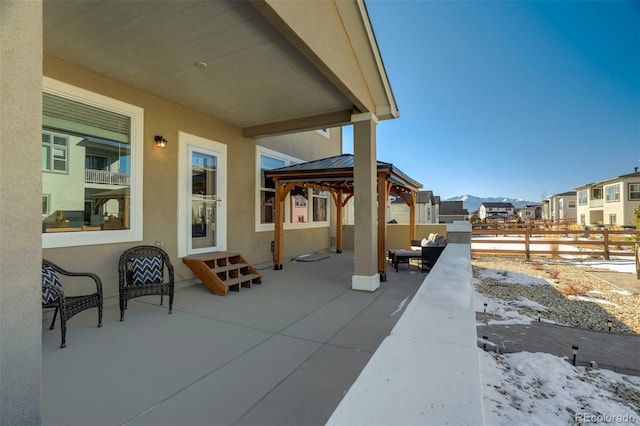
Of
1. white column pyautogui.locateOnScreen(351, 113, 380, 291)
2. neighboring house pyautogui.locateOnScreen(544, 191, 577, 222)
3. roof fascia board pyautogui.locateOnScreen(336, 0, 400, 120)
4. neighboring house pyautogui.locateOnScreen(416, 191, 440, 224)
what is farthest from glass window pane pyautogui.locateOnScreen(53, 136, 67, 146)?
neighboring house pyautogui.locateOnScreen(544, 191, 577, 222)

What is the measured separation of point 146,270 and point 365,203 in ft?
12.4

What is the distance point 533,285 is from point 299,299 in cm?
635

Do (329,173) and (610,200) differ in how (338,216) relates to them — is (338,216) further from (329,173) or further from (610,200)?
(610,200)

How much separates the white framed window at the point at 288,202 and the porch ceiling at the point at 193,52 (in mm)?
2440

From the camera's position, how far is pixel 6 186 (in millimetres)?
1131

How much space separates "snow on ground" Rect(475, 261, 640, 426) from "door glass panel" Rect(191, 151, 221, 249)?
17.2 ft

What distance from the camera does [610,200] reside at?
28.0 m

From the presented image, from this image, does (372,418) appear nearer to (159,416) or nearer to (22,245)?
(22,245)

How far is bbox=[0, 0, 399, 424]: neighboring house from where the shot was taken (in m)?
1.18

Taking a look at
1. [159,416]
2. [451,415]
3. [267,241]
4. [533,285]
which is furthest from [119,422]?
[533,285]

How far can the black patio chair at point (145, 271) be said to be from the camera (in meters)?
4.05

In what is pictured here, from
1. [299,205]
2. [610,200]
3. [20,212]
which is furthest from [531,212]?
[20,212]

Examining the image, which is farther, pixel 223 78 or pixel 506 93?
pixel 506 93
